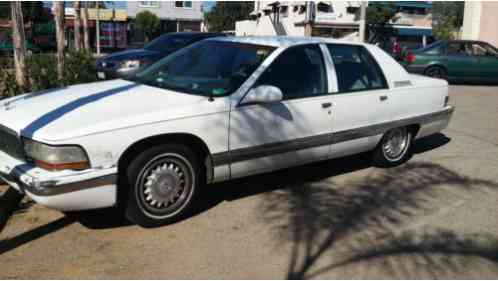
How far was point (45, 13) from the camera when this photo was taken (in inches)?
1895

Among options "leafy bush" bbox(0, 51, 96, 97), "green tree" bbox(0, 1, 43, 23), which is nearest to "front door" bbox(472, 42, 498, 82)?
"leafy bush" bbox(0, 51, 96, 97)

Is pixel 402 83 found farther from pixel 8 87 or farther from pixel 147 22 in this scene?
pixel 147 22

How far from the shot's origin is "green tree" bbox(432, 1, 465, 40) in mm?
52834

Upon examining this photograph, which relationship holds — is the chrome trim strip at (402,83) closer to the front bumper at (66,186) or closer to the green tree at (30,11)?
the front bumper at (66,186)

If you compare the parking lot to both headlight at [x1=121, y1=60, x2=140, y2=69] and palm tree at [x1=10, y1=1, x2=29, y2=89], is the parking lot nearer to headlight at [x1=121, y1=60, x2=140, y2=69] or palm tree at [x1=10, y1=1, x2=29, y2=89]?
palm tree at [x1=10, y1=1, x2=29, y2=89]

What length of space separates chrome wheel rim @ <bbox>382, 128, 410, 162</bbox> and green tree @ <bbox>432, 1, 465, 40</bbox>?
165 feet

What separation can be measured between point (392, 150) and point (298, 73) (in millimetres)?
1969

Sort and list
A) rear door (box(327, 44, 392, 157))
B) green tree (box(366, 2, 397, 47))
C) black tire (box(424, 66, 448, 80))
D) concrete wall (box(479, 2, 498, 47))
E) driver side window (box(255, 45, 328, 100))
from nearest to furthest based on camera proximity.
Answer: driver side window (box(255, 45, 328, 100))
rear door (box(327, 44, 392, 157))
black tire (box(424, 66, 448, 80))
concrete wall (box(479, 2, 498, 47))
green tree (box(366, 2, 397, 47))

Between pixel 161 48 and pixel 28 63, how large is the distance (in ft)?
13.6

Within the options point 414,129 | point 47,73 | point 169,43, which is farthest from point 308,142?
point 169,43

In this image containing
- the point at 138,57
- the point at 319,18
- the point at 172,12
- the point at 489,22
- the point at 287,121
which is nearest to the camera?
the point at 287,121

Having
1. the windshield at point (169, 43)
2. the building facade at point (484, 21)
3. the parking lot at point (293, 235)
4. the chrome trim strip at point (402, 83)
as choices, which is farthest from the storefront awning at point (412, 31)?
the parking lot at point (293, 235)

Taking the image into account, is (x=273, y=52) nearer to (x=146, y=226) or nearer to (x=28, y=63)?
(x=146, y=226)

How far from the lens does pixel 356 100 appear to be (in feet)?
17.3
